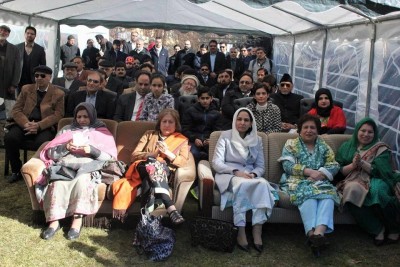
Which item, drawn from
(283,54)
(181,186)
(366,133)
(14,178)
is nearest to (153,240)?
(181,186)

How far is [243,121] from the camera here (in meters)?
4.43

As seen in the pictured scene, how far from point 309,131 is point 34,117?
10.9 feet

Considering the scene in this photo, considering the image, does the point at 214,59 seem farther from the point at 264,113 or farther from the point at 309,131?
the point at 309,131

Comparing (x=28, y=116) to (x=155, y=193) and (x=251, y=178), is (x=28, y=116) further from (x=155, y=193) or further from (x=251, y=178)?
(x=251, y=178)

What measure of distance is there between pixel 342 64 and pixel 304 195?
12.3 feet

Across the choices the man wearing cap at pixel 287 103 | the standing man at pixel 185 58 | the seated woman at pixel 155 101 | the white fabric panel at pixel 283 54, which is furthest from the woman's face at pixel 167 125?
the white fabric panel at pixel 283 54

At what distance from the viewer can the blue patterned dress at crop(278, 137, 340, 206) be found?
402cm

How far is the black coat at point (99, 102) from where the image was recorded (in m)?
5.65

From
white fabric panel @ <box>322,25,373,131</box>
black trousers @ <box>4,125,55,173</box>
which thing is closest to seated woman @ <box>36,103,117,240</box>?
black trousers @ <box>4,125,55,173</box>

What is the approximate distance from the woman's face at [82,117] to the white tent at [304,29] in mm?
1531

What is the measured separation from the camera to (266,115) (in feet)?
18.0

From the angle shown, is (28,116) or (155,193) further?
(28,116)

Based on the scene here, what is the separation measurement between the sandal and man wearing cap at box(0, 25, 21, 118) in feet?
14.4

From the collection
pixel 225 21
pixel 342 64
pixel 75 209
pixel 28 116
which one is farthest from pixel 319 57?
pixel 75 209
